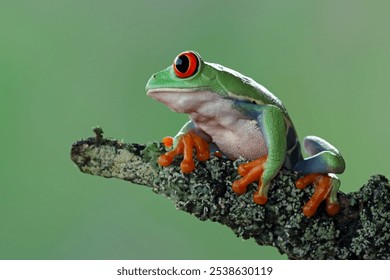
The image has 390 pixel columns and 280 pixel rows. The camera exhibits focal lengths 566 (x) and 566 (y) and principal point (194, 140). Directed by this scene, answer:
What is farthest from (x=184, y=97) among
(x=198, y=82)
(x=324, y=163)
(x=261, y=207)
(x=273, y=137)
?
(x=324, y=163)

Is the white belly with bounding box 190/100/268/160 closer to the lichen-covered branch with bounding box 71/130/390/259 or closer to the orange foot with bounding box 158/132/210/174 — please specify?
the orange foot with bounding box 158/132/210/174

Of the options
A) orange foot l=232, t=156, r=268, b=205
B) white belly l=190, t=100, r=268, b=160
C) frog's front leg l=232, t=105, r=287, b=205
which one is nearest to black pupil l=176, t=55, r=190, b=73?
white belly l=190, t=100, r=268, b=160

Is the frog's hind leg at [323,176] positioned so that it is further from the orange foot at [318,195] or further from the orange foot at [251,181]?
the orange foot at [251,181]

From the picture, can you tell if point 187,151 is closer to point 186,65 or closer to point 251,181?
point 251,181

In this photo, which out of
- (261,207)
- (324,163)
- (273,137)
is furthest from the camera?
(324,163)

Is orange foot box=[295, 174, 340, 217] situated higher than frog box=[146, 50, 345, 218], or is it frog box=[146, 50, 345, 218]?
frog box=[146, 50, 345, 218]

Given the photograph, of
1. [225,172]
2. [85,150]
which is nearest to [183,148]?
[225,172]
